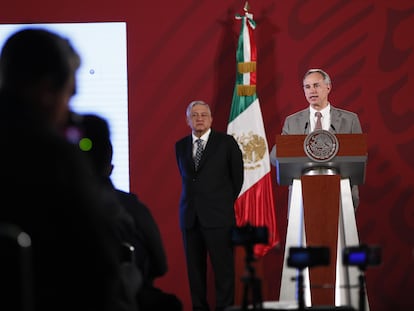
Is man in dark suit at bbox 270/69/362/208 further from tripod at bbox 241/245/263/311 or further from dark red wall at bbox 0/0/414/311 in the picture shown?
tripod at bbox 241/245/263/311

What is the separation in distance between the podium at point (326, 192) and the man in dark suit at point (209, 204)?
3.83 ft

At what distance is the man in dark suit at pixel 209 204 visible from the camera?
6.13m

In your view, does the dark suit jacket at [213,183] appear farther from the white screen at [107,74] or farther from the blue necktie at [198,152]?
the white screen at [107,74]

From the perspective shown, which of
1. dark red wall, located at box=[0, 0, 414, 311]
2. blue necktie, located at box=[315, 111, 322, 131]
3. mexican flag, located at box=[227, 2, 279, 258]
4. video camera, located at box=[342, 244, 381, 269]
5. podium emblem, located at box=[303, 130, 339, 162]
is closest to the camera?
video camera, located at box=[342, 244, 381, 269]

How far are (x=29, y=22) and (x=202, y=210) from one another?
2489mm

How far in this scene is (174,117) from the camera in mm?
7250

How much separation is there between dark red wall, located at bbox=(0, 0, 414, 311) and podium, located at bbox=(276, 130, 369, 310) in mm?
2096

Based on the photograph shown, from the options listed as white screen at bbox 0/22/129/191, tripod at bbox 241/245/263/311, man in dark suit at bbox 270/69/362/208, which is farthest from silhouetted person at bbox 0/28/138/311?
white screen at bbox 0/22/129/191

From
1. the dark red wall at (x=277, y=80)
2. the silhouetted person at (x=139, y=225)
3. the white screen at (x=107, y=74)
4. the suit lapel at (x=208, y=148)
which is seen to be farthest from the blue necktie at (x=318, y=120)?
the silhouetted person at (x=139, y=225)

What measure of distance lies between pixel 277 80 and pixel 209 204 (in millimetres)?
1584

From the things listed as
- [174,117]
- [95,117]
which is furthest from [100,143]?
[174,117]

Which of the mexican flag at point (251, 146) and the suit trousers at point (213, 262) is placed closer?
the suit trousers at point (213, 262)

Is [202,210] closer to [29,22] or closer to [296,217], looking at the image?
[296,217]

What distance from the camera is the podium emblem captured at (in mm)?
4836
